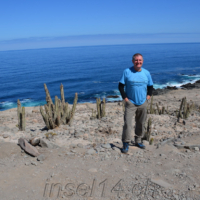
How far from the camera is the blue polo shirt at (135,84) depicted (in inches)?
166

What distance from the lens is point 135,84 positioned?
4242mm

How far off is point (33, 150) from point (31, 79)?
34.0m

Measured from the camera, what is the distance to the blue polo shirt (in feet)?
13.9

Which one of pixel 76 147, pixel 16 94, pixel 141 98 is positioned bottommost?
pixel 16 94

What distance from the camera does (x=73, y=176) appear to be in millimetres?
3711

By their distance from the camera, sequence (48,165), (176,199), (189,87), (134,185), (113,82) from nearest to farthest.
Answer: (176,199)
(134,185)
(48,165)
(189,87)
(113,82)

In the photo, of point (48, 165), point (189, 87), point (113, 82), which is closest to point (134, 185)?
point (48, 165)

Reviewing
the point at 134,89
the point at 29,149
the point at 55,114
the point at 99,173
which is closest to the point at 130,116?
the point at 134,89

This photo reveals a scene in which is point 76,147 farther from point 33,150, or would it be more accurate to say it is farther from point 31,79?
point 31,79

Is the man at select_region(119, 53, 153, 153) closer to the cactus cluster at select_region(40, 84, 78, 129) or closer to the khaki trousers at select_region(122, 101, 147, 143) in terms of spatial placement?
the khaki trousers at select_region(122, 101, 147, 143)

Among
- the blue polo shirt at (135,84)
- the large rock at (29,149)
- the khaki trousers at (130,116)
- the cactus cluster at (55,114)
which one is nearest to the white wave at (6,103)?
the cactus cluster at (55,114)

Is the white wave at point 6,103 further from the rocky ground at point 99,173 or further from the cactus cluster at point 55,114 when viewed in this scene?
the rocky ground at point 99,173

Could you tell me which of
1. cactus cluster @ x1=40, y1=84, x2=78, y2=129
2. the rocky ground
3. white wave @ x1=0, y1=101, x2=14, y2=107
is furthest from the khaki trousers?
white wave @ x1=0, y1=101, x2=14, y2=107

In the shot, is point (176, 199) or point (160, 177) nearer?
point (176, 199)
